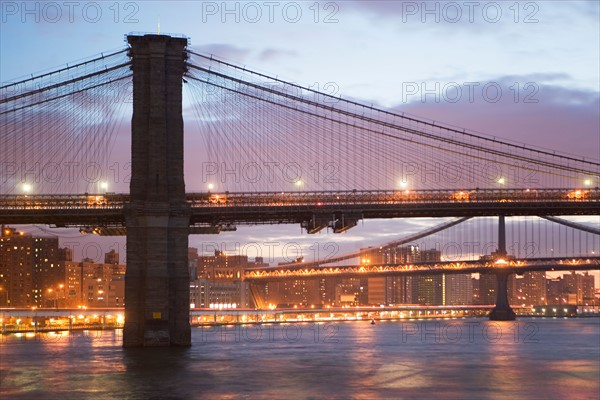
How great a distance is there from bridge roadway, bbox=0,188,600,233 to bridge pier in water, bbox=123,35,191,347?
8.41 ft

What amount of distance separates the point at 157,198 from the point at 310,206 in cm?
1142

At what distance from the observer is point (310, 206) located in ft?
254

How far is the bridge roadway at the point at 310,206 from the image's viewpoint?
76000 mm

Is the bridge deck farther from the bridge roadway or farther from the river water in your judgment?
the river water

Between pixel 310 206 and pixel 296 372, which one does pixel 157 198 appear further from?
pixel 296 372

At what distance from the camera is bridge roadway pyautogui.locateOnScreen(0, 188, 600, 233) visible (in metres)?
76.0

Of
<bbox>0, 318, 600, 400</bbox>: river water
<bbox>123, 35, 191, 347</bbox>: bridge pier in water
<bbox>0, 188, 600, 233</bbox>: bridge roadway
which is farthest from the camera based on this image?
<bbox>0, 188, 600, 233</bbox>: bridge roadway

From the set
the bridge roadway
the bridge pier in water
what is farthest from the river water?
the bridge roadway

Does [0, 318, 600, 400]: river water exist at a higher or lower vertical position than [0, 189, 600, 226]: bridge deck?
lower

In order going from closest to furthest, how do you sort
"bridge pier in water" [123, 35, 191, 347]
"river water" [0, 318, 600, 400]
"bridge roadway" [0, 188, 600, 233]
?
"river water" [0, 318, 600, 400] → "bridge pier in water" [123, 35, 191, 347] → "bridge roadway" [0, 188, 600, 233]

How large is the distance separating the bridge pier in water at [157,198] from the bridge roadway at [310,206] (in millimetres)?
2564

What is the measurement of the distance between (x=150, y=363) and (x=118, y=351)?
1453 centimetres

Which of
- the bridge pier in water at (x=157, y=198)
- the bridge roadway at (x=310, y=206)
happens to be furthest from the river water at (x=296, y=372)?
the bridge roadway at (x=310, y=206)

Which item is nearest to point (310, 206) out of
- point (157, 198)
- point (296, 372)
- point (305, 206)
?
point (305, 206)
